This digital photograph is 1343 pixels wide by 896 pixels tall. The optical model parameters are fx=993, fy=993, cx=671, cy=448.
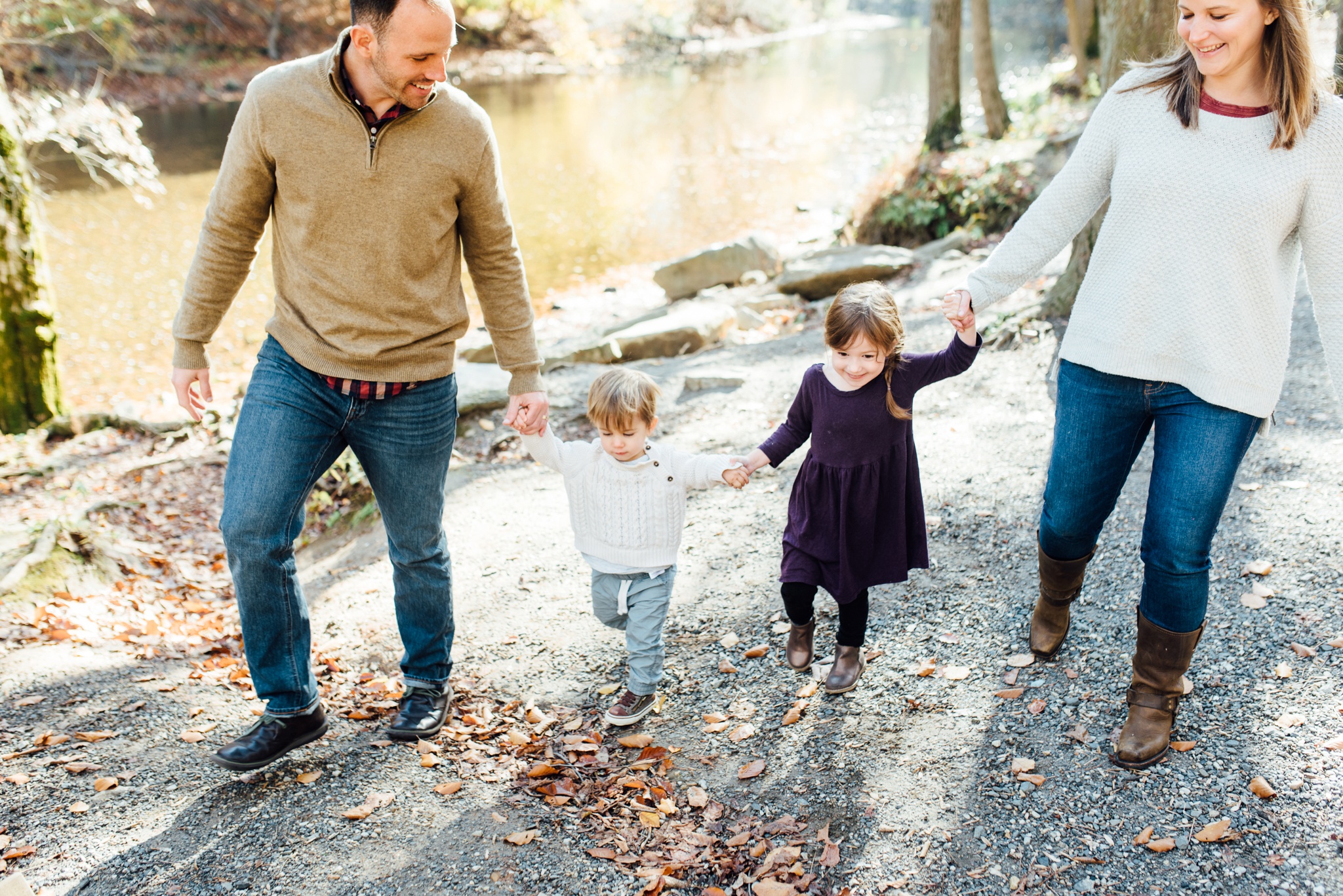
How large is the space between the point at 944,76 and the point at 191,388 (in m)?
12.7

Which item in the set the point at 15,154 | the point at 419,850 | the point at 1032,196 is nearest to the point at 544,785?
the point at 419,850

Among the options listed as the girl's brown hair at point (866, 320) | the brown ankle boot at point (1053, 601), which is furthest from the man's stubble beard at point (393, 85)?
the brown ankle boot at point (1053, 601)

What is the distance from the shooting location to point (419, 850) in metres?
2.77

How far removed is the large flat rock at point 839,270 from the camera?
32.7 ft

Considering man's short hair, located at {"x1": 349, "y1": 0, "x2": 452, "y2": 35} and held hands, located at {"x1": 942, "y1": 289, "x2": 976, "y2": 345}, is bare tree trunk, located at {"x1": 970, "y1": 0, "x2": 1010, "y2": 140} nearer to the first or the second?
held hands, located at {"x1": 942, "y1": 289, "x2": 976, "y2": 345}

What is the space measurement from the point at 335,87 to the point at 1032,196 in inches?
354

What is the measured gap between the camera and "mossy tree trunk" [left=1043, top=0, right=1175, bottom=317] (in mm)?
6031

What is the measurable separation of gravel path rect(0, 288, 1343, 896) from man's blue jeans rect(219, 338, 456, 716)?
0.45 metres

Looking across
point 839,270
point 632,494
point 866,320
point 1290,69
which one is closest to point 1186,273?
point 1290,69

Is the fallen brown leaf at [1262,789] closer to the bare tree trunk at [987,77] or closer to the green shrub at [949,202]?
the green shrub at [949,202]

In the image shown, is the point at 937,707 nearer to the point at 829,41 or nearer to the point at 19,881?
the point at 19,881

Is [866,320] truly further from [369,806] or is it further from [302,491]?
[369,806]

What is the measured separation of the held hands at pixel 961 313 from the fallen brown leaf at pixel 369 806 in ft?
7.16

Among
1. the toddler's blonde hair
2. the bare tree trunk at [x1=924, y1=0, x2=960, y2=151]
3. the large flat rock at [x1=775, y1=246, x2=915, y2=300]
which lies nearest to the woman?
the toddler's blonde hair
